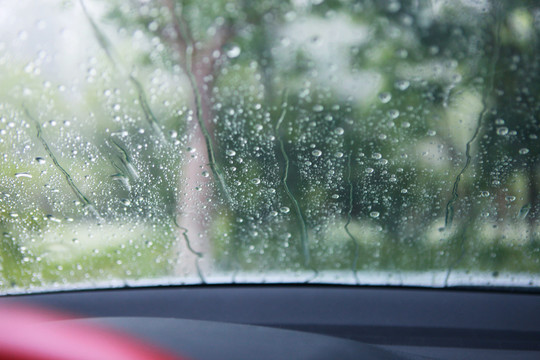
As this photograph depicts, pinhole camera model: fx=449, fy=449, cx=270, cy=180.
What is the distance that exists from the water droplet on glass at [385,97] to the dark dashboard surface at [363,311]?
1.02 metres

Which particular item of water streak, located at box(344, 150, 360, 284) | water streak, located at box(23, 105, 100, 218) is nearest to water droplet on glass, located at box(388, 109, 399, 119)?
water streak, located at box(344, 150, 360, 284)

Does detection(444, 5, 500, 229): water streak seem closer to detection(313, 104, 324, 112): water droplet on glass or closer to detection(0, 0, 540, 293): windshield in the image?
detection(0, 0, 540, 293): windshield

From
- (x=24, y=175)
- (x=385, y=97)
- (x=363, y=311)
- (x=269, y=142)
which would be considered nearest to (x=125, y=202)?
(x=24, y=175)

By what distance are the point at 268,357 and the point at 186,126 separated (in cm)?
127

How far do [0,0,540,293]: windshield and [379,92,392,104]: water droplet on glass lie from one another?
13 millimetres

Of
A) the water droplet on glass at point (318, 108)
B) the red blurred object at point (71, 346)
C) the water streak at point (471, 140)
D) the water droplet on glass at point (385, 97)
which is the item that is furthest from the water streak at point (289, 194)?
the red blurred object at point (71, 346)

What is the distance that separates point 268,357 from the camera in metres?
1.88

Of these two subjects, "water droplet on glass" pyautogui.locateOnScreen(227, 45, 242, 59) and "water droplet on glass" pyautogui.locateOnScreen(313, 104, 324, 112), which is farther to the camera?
"water droplet on glass" pyautogui.locateOnScreen(313, 104, 324, 112)

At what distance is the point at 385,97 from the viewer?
2.38 m

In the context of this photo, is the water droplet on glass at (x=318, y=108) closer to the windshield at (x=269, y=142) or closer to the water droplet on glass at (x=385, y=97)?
the windshield at (x=269, y=142)

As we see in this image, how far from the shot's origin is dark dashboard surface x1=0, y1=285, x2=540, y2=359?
2240 millimetres

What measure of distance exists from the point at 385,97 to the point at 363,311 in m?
1.15

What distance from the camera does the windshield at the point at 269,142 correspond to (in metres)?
2.29

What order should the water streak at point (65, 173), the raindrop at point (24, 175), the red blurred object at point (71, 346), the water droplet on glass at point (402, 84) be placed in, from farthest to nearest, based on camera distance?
the raindrop at point (24, 175), the water streak at point (65, 173), the water droplet on glass at point (402, 84), the red blurred object at point (71, 346)
